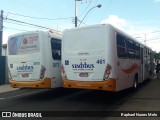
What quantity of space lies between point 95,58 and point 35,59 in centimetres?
287

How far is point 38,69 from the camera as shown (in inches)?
492

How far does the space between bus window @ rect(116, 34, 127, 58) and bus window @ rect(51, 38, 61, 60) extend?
3.12 meters

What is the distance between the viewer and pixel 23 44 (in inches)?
513

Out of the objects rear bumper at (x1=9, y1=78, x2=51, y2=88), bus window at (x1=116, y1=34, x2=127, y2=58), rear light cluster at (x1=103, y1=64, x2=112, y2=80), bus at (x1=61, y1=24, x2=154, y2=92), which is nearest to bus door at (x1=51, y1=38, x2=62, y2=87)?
rear bumper at (x1=9, y1=78, x2=51, y2=88)

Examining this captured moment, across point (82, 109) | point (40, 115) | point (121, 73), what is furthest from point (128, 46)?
point (40, 115)

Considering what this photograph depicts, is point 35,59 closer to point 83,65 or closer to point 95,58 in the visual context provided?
point 83,65

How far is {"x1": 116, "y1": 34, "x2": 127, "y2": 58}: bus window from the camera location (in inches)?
471

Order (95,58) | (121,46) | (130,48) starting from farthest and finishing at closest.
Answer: (130,48)
(121,46)
(95,58)

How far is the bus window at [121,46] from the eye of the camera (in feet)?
39.2

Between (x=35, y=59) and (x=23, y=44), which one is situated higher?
(x=23, y=44)

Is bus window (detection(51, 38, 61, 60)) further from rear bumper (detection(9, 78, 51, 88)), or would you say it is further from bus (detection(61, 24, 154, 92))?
rear bumper (detection(9, 78, 51, 88))

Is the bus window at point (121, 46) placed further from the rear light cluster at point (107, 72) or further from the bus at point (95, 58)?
the rear light cluster at point (107, 72)

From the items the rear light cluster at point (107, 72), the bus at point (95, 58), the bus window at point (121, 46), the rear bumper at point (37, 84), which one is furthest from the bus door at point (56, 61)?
the bus window at point (121, 46)

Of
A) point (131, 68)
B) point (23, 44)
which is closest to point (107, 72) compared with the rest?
point (131, 68)
